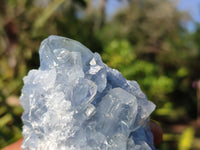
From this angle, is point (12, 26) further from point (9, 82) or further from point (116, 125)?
point (116, 125)

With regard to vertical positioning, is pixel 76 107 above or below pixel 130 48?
above

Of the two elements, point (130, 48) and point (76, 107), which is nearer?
point (76, 107)

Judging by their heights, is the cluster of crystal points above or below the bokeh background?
above

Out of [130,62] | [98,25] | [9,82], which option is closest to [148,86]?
[130,62]

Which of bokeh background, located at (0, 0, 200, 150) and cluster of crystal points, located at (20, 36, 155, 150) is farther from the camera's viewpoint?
bokeh background, located at (0, 0, 200, 150)
